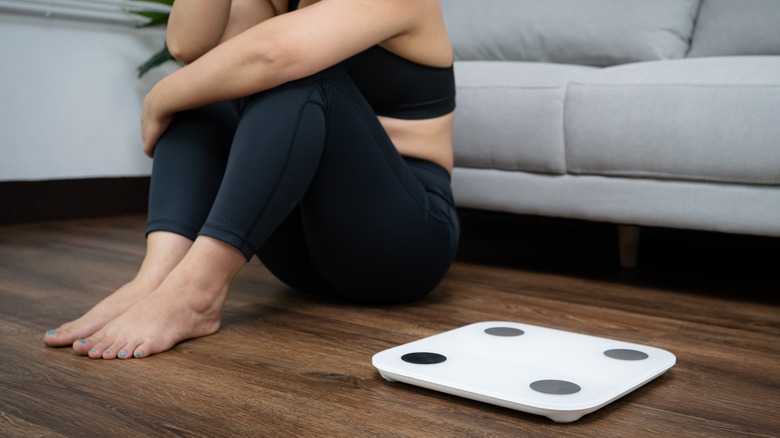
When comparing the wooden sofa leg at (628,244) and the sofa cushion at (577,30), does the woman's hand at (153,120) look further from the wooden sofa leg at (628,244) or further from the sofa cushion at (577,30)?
the sofa cushion at (577,30)

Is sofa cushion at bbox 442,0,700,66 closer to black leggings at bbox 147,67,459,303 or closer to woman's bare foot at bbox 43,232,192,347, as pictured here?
black leggings at bbox 147,67,459,303

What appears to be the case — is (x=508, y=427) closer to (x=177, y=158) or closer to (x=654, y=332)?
(x=654, y=332)

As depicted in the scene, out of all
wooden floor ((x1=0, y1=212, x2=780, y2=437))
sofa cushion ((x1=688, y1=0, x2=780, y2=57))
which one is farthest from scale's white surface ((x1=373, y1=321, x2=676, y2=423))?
sofa cushion ((x1=688, y1=0, x2=780, y2=57))

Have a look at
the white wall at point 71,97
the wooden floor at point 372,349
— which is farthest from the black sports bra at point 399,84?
the white wall at point 71,97

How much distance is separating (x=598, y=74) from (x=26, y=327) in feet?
3.67

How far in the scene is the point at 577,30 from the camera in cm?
204

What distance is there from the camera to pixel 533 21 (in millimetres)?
2105

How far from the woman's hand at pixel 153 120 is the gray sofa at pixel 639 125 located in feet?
2.37

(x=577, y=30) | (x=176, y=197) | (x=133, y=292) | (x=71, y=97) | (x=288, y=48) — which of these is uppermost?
(x=577, y=30)

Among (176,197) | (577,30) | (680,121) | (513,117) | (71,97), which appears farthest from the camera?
(71,97)

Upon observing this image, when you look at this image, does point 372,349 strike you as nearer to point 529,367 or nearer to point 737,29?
point 529,367

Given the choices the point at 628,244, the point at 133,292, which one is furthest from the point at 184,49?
the point at 628,244

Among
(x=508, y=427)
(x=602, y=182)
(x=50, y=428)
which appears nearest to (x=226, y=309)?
(x=50, y=428)

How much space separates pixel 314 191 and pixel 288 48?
0.21 m
